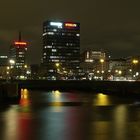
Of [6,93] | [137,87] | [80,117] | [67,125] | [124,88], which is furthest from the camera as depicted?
[124,88]

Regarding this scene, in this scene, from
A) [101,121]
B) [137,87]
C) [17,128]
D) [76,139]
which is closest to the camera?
[76,139]

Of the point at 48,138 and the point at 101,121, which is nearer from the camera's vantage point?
the point at 48,138

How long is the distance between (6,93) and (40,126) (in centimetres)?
4034

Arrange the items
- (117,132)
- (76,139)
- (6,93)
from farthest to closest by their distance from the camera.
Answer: (6,93) → (117,132) → (76,139)

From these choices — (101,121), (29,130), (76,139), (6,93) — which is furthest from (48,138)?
(6,93)

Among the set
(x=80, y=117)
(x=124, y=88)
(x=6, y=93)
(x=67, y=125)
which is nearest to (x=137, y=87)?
(x=124, y=88)

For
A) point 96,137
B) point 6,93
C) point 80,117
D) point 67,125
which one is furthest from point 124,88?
point 96,137

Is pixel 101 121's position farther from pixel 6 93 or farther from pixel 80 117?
pixel 6 93

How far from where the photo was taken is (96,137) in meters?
28.5

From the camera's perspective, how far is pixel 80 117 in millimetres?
42438

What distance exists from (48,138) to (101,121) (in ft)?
36.4

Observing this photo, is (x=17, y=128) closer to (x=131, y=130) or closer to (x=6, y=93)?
(x=131, y=130)

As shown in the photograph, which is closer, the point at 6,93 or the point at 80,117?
the point at 80,117

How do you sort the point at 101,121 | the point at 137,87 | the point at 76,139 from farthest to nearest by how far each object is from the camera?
the point at 137,87
the point at 101,121
the point at 76,139
